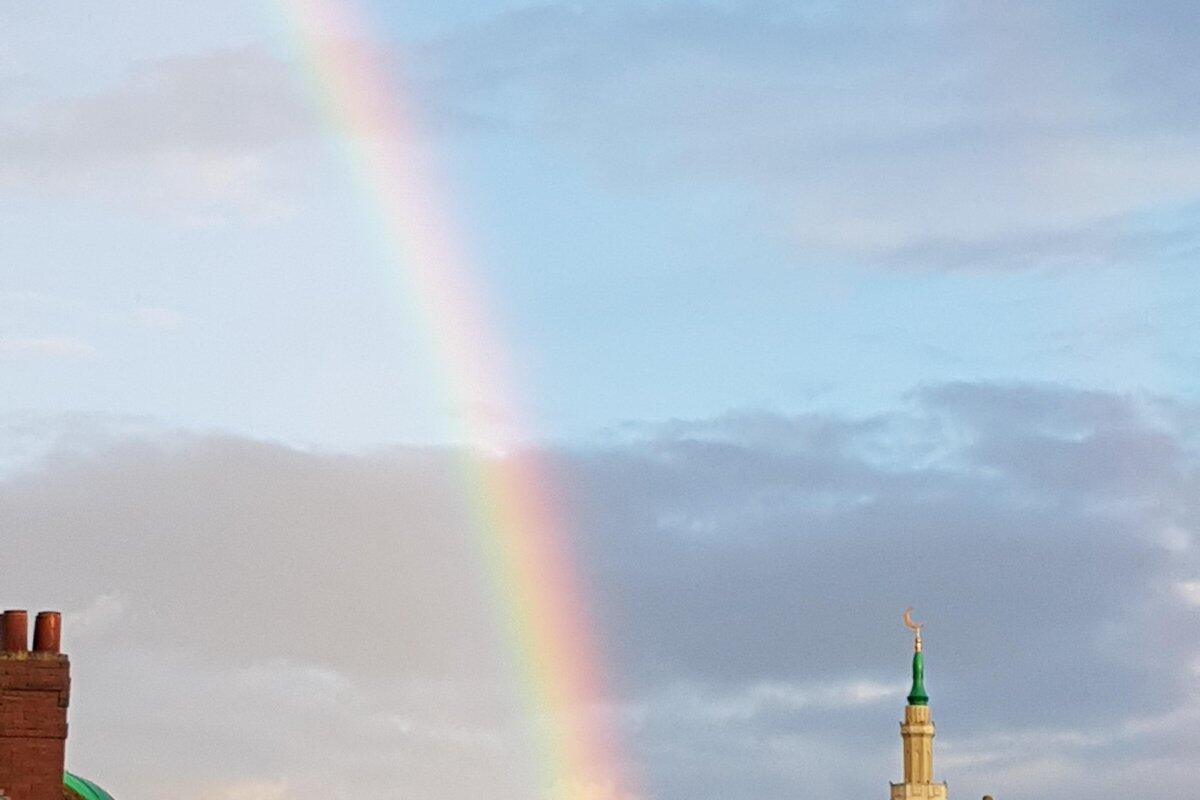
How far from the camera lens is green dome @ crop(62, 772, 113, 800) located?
30.3 meters

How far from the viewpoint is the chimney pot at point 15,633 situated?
26500 mm

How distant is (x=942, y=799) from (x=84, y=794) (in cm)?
15546

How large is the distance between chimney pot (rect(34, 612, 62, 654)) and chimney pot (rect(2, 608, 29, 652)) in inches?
4.8

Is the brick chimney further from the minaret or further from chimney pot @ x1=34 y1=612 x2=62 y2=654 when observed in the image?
the minaret

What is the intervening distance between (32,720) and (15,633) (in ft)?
3.27

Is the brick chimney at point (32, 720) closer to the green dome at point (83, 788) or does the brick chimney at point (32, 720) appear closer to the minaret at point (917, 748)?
the green dome at point (83, 788)

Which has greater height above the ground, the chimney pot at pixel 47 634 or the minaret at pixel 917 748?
the minaret at pixel 917 748

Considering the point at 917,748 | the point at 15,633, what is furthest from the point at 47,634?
the point at 917,748

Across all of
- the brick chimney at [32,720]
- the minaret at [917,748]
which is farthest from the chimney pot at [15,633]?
the minaret at [917,748]

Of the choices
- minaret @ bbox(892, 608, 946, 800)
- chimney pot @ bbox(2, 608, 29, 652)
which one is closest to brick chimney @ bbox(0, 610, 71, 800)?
chimney pot @ bbox(2, 608, 29, 652)

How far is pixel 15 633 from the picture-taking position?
87.2ft

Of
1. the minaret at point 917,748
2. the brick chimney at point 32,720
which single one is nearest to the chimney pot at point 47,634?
the brick chimney at point 32,720

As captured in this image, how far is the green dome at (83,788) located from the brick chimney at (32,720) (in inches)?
154

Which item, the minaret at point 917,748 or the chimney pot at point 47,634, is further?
the minaret at point 917,748
